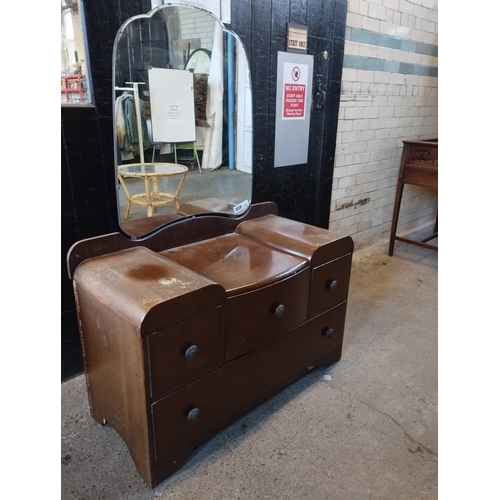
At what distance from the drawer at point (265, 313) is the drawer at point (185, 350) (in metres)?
0.06

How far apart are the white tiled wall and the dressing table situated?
121 cm

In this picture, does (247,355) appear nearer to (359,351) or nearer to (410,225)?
(359,351)

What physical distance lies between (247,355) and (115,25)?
1258mm

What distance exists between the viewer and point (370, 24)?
2570mm

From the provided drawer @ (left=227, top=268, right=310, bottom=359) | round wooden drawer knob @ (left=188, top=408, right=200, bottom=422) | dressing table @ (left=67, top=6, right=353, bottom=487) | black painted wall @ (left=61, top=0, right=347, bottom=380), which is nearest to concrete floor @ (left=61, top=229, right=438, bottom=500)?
dressing table @ (left=67, top=6, right=353, bottom=487)

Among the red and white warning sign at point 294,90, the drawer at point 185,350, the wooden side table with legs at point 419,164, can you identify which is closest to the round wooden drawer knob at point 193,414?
the drawer at point 185,350

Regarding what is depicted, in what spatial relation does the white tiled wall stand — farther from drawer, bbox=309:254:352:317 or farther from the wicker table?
the wicker table

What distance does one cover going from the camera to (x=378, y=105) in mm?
2873

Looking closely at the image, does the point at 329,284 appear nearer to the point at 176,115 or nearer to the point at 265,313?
the point at 265,313

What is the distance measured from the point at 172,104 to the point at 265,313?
2.97ft

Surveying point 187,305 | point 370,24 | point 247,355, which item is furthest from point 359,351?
point 370,24

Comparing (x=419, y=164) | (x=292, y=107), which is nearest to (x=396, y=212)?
(x=419, y=164)

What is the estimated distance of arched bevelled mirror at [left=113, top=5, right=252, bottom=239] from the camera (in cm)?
150

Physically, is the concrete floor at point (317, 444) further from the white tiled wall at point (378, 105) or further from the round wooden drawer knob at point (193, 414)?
the white tiled wall at point (378, 105)
